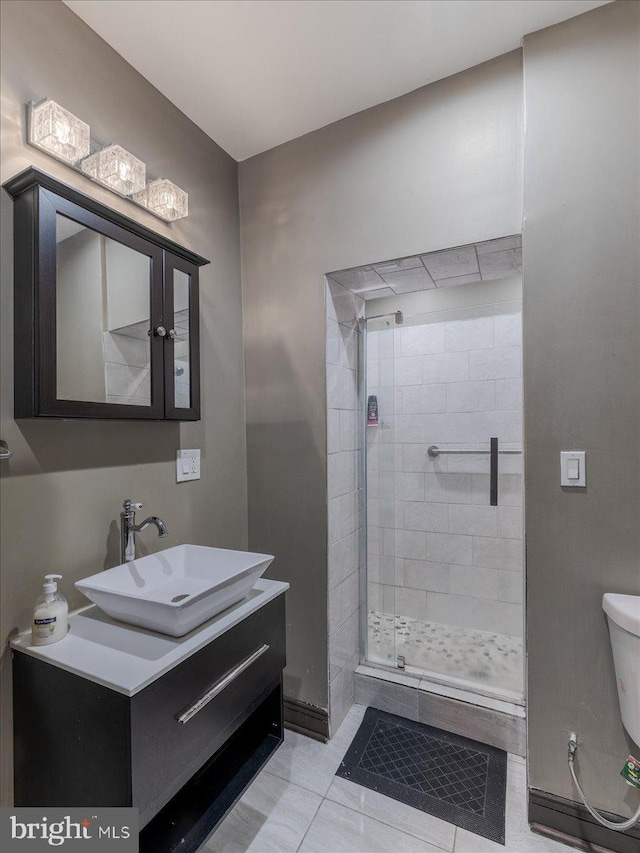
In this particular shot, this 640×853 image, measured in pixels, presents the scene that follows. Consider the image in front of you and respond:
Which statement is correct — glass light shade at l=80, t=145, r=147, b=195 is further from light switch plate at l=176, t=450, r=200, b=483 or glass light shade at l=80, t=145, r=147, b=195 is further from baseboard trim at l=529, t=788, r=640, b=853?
baseboard trim at l=529, t=788, r=640, b=853

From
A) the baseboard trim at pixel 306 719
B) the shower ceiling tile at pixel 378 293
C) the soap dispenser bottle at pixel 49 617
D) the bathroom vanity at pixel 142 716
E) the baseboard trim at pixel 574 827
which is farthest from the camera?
the shower ceiling tile at pixel 378 293

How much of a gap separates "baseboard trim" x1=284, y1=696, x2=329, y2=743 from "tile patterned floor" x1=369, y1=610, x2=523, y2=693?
42cm

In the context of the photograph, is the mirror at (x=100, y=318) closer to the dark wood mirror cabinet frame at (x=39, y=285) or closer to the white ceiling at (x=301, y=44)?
the dark wood mirror cabinet frame at (x=39, y=285)

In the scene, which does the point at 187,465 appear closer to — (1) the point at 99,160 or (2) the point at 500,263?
(1) the point at 99,160

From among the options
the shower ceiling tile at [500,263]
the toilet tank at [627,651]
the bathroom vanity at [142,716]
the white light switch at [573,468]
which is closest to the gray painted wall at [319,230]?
the shower ceiling tile at [500,263]

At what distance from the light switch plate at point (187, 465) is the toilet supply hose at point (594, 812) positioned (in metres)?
1.57

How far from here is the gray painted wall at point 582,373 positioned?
50.3 inches

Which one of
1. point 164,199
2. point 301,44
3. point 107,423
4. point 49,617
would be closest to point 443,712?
point 49,617

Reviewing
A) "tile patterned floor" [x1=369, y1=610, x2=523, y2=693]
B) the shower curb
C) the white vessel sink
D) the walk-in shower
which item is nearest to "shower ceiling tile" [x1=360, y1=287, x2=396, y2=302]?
the walk-in shower

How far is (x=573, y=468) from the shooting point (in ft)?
4.39

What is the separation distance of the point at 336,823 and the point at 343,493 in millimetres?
1136

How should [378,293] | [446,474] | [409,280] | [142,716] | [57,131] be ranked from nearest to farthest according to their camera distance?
1. [142,716]
2. [57,131]
3. [409,280]
4. [378,293]
5. [446,474]

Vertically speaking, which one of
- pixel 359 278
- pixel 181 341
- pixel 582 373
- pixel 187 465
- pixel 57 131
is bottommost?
pixel 187 465

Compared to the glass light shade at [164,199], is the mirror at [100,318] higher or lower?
lower
